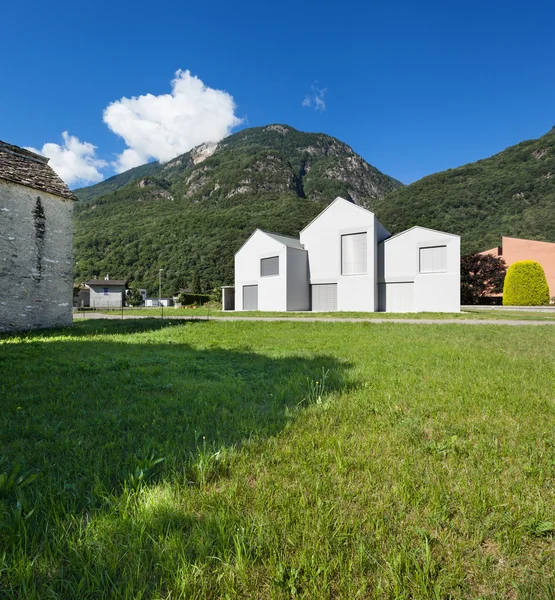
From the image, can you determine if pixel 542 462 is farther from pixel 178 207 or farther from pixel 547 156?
pixel 178 207

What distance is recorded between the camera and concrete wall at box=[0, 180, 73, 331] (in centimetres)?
1265

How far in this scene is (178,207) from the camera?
104500mm

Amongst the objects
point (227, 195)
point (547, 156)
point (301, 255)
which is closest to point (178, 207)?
point (227, 195)

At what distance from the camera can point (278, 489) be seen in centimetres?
210

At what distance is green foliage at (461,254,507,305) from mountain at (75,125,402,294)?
124ft

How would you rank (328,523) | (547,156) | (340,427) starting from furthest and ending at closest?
(547,156)
(340,427)
(328,523)

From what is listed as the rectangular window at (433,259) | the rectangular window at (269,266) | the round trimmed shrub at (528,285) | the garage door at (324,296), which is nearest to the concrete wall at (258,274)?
the rectangular window at (269,266)

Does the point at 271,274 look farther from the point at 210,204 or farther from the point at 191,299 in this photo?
the point at 210,204

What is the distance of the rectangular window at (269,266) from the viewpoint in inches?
1166

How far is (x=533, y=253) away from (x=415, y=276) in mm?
22807

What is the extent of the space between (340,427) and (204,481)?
1.48m

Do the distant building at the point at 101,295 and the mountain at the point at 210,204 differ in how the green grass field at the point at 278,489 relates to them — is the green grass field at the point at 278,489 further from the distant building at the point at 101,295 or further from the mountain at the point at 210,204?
the mountain at the point at 210,204

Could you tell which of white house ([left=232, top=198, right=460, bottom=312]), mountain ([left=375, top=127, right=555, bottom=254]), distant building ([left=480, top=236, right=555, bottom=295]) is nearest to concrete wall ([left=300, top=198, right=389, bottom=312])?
white house ([left=232, top=198, right=460, bottom=312])

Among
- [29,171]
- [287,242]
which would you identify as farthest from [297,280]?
[29,171]
